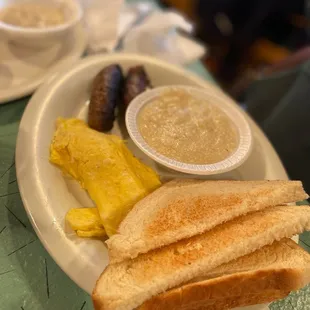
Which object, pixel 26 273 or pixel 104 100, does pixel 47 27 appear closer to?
pixel 104 100

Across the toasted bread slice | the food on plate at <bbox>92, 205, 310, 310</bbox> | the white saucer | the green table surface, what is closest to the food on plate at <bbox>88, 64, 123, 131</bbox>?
the white saucer

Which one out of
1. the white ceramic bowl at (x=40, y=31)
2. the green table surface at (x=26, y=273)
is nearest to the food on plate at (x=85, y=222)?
the green table surface at (x=26, y=273)

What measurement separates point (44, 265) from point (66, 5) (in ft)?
4.19

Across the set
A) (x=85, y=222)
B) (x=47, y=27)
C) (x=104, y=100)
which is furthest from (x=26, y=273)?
(x=47, y=27)

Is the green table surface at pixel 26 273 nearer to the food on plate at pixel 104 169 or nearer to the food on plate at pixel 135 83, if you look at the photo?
the food on plate at pixel 104 169

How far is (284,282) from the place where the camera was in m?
1.29

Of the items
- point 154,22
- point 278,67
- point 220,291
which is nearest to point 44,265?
point 220,291

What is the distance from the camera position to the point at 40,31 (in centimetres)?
182

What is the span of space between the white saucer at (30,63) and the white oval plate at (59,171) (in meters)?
0.11

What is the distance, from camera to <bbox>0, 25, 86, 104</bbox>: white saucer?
1.80 m

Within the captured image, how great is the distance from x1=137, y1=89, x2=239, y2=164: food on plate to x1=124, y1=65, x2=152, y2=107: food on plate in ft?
0.33

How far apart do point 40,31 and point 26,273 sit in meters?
1.04

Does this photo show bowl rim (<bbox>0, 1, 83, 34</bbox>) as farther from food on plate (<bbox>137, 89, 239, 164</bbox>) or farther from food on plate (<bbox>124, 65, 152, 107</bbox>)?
food on plate (<bbox>137, 89, 239, 164</bbox>)

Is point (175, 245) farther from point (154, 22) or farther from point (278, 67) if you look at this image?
point (278, 67)
